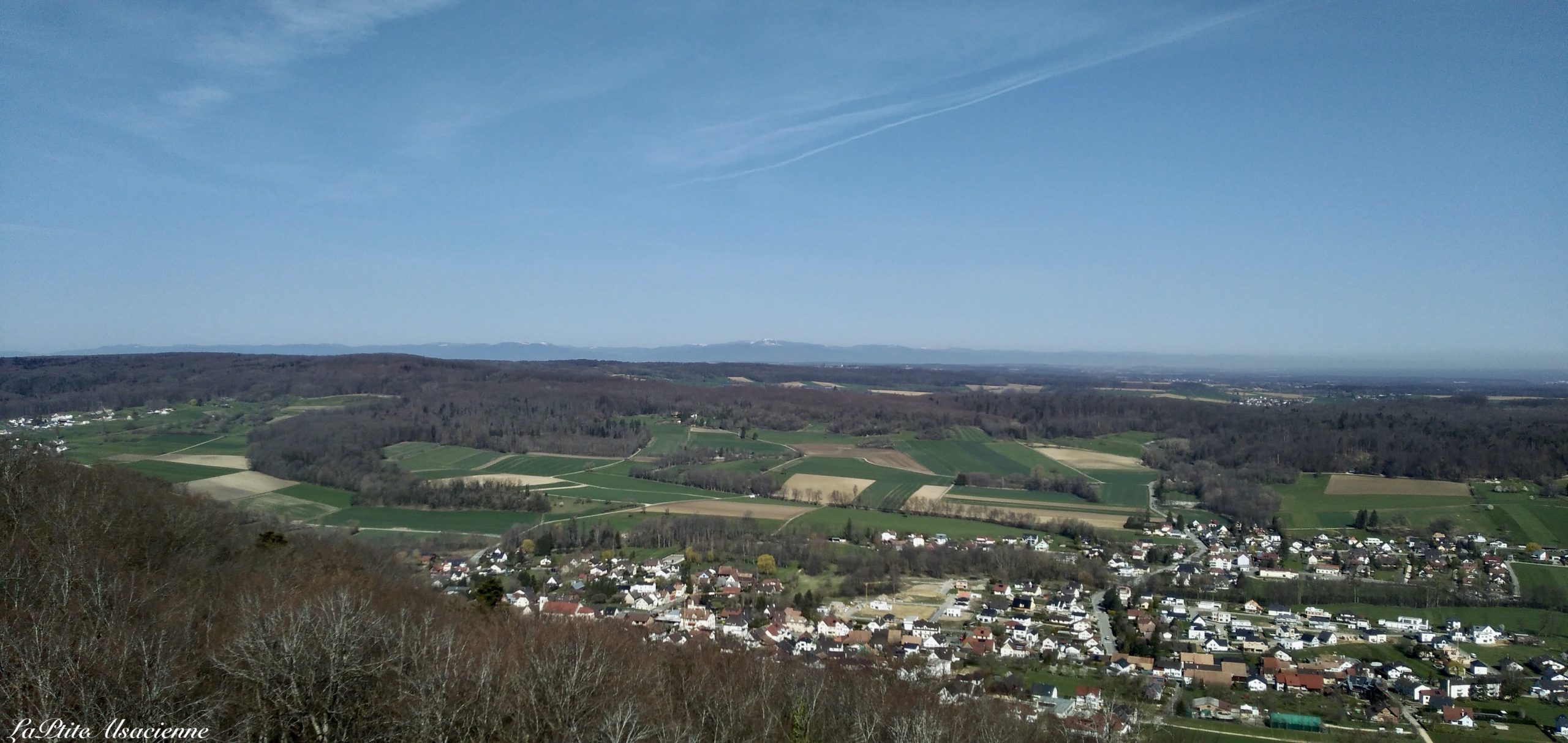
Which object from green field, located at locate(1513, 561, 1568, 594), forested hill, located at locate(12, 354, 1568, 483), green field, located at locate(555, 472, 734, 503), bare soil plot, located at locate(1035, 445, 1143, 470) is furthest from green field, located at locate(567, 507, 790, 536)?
green field, located at locate(1513, 561, 1568, 594)

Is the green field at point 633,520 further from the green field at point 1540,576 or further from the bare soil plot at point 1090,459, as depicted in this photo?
the green field at point 1540,576

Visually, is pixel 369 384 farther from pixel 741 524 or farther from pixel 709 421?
pixel 741 524

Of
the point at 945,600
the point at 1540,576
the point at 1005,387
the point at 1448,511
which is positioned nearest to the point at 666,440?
the point at 945,600

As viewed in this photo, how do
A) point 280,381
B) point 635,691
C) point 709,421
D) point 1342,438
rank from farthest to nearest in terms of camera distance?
point 709,421 < point 280,381 < point 1342,438 < point 635,691

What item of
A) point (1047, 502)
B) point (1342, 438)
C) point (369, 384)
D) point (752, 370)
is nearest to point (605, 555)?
point (1047, 502)

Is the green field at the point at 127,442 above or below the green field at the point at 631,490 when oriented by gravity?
above

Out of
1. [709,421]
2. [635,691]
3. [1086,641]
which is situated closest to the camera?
[635,691]

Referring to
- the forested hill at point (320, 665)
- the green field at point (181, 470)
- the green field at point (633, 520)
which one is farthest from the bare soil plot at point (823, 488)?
the forested hill at point (320, 665)
